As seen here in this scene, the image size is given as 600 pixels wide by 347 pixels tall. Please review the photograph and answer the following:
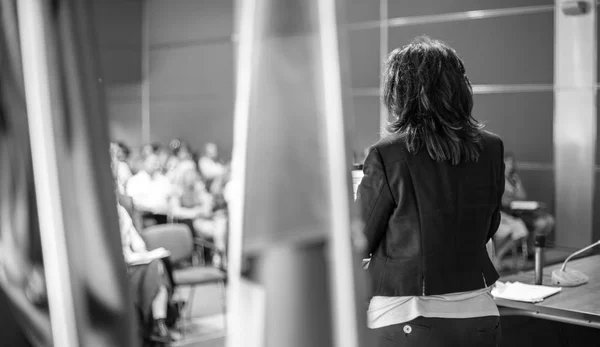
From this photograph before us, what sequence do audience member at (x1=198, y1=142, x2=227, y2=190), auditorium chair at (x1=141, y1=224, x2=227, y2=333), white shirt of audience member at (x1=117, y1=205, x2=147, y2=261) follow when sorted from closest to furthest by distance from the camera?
white shirt of audience member at (x1=117, y1=205, x2=147, y2=261)
auditorium chair at (x1=141, y1=224, x2=227, y2=333)
audience member at (x1=198, y1=142, x2=227, y2=190)

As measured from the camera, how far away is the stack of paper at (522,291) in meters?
2.39

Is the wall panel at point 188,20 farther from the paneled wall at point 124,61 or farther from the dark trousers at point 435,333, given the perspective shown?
the dark trousers at point 435,333

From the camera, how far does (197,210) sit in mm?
7250

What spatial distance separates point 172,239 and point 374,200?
133 inches

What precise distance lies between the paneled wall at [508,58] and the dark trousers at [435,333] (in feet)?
19.3

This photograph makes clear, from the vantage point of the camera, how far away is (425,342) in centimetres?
162

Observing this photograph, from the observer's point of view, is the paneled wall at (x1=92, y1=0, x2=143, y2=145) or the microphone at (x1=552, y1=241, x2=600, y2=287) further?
the paneled wall at (x1=92, y1=0, x2=143, y2=145)

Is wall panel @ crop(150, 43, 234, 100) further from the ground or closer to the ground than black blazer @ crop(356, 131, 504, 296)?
further from the ground

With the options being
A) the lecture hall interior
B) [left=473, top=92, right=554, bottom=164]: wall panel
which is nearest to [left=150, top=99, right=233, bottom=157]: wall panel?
[left=473, top=92, right=554, bottom=164]: wall panel

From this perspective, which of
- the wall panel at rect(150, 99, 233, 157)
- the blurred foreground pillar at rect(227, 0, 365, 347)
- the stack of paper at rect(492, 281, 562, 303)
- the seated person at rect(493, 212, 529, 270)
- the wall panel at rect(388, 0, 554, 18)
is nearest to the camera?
the blurred foreground pillar at rect(227, 0, 365, 347)

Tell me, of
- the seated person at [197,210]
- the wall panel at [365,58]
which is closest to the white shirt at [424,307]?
the seated person at [197,210]

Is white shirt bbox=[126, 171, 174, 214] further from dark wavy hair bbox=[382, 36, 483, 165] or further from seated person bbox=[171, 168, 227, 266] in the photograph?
dark wavy hair bbox=[382, 36, 483, 165]

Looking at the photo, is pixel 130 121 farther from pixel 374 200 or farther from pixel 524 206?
pixel 374 200

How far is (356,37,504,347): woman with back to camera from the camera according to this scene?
1604mm
